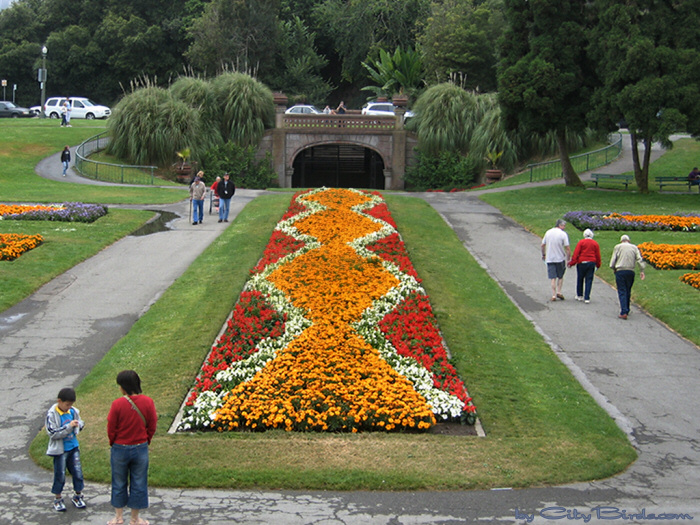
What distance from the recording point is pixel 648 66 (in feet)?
83.7

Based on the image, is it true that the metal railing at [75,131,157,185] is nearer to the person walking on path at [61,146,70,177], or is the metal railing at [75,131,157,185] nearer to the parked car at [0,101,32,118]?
the person walking on path at [61,146,70,177]

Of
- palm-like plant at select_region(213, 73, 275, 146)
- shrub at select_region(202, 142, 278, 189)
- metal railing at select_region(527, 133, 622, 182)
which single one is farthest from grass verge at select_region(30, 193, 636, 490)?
palm-like plant at select_region(213, 73, 275, 146)

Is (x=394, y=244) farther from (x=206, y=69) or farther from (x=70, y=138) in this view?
(x=206, y=69)

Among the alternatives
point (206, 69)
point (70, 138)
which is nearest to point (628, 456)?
point (70, 138)

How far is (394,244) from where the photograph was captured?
18562mm

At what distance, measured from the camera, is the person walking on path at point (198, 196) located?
22.1 m

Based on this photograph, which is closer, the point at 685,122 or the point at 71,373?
the point at 71,373

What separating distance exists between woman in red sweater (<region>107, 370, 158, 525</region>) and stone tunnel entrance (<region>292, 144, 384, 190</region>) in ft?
120

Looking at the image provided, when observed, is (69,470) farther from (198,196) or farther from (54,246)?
(198,196)

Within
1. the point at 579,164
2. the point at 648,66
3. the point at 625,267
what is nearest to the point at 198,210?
the point at 625,267

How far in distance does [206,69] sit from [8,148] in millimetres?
21336

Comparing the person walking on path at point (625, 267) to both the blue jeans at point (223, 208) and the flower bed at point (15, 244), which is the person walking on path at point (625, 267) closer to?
the blue jeans at point (223, 208)

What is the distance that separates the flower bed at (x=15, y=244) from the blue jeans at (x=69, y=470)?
10.9 metres

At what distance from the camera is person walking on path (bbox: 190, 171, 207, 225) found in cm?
2208
